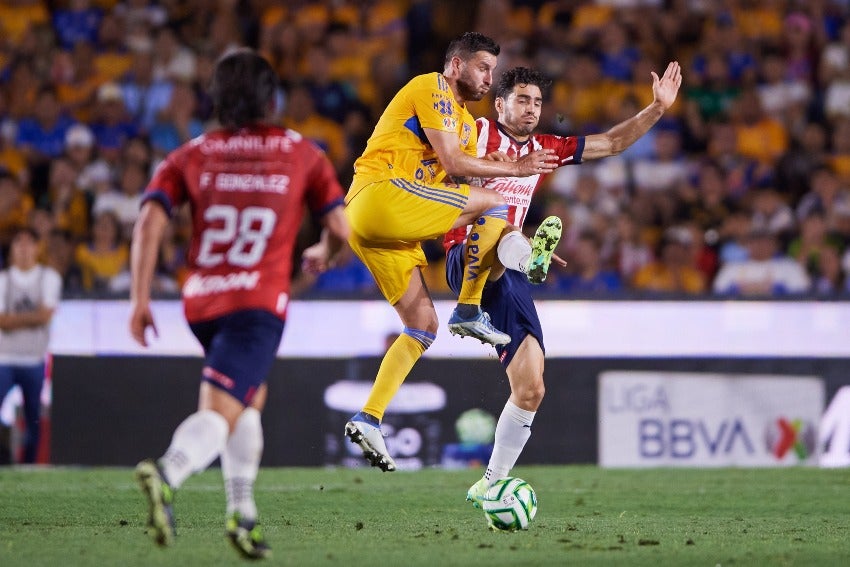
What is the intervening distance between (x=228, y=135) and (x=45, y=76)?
12.0 m

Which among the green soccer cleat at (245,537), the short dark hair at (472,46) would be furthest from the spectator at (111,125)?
the green soccer cleat at (245,537)

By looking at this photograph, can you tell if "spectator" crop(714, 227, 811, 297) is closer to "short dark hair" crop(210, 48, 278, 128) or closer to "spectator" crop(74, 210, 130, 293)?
"spectator" crop(74, 210, 130, 293)

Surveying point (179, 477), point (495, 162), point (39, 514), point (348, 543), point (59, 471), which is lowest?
point (59, 471)

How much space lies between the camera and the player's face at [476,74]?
27.6 feet

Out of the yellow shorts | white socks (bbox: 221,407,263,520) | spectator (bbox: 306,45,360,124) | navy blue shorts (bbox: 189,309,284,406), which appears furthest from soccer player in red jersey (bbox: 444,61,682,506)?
spectator (bbox: 306,45,360,124)

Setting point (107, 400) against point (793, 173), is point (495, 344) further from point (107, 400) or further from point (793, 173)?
point (793, 173)

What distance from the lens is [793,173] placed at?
54.8 feet

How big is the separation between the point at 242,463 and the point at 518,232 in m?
2.87

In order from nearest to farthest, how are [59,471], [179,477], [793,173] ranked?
[179,477]
[59,471]
[793,173]

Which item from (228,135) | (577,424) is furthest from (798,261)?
(228,135)

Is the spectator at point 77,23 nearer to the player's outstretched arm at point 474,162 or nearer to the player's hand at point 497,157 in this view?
the player's hand at point 497,157

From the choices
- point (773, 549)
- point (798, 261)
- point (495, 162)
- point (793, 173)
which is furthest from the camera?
point (793, 173)

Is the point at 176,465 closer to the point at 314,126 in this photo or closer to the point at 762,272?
the point at 762,272

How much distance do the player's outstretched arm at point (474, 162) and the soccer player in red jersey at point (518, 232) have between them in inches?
16.5
